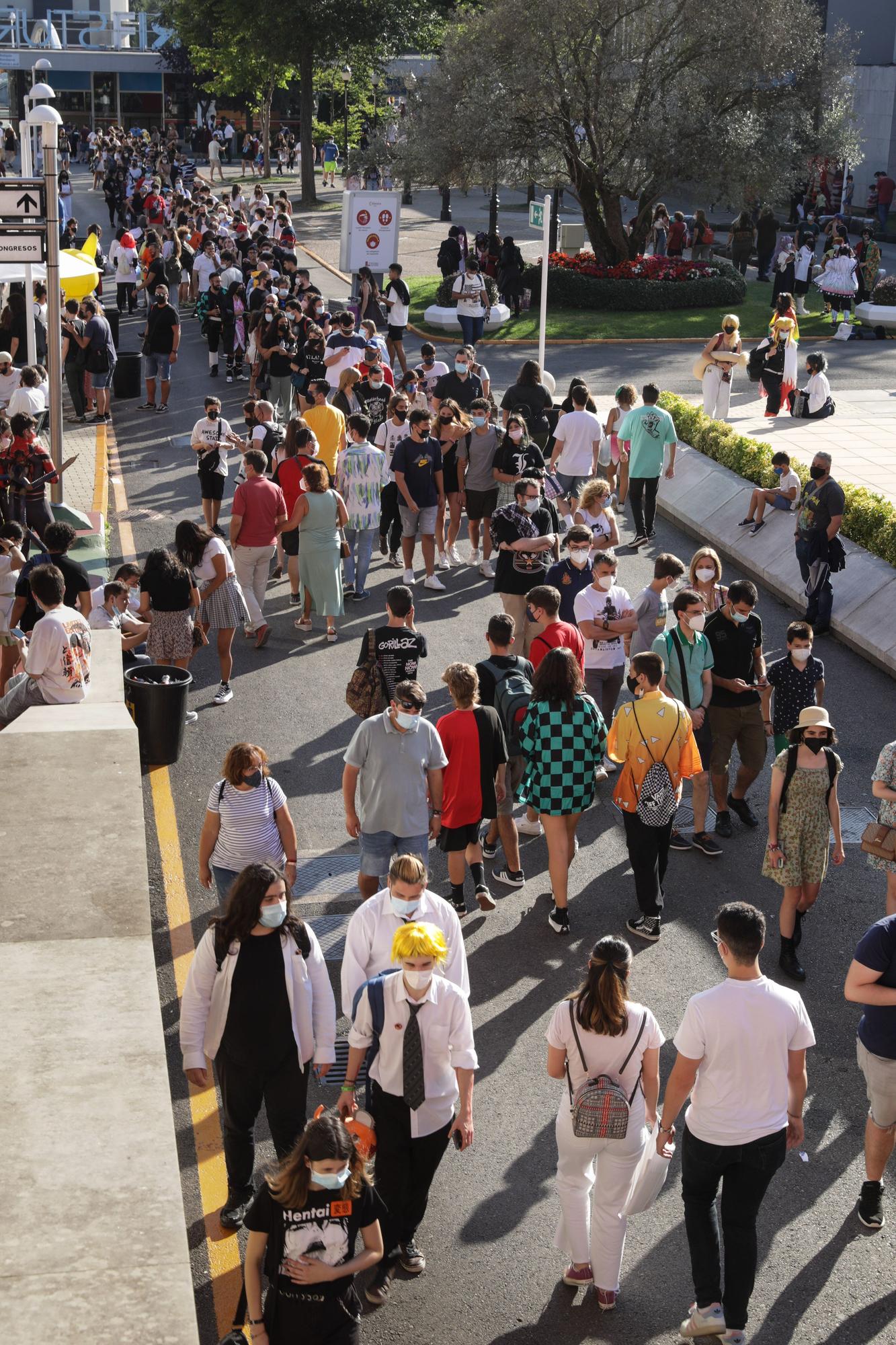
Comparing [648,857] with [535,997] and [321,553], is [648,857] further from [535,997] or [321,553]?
[321,553]

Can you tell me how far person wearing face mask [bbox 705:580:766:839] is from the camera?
9969mm

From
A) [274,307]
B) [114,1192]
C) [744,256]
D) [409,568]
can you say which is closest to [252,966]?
[114,1192]

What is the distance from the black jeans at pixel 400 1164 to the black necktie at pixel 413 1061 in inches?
2.9

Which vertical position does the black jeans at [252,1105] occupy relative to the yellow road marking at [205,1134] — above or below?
above

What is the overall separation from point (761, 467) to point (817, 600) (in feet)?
13.9

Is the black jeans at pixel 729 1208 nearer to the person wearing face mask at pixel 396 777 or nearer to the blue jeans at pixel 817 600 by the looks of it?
the person wearing face mask at pixel 396 777

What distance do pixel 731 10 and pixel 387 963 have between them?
1176 inches

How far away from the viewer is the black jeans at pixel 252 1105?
6.07 m

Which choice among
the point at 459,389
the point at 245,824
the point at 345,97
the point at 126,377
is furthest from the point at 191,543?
the point at 345,97

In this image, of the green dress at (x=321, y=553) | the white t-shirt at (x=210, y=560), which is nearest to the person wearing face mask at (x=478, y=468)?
the green dress at (x=321, y=553)

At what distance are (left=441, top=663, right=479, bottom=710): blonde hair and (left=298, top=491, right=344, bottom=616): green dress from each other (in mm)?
4854

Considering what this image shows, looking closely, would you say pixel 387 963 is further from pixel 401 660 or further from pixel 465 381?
pixel 465 381

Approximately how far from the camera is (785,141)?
33125 mm

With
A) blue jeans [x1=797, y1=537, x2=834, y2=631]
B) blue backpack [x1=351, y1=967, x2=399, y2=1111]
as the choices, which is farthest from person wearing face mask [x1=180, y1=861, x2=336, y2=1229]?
blue jeans [x1=797, y1=537, x2=834, y2=631]
